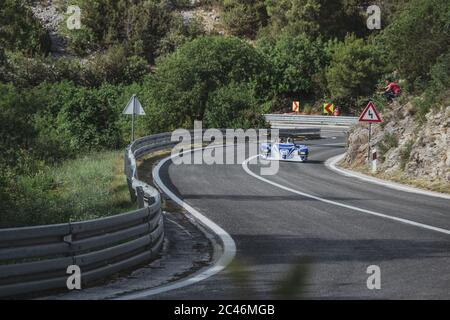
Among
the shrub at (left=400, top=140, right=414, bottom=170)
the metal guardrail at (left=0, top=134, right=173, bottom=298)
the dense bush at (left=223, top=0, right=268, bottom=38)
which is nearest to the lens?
the metal guardrail at (left=0, top=134, right=173, bottom=298)

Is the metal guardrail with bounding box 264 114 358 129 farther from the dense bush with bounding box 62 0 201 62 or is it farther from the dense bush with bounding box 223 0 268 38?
the dense bush with bounding box 223 0 268 38

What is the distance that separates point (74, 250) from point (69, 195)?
30.3 feet

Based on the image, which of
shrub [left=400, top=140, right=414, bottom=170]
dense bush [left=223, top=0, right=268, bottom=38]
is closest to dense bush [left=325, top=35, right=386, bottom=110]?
dense bush [left=223, top=0, right=268, bottom=38]

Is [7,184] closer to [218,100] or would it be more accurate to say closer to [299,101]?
[218,100]

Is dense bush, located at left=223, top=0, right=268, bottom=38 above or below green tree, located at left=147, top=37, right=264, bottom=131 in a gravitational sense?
above

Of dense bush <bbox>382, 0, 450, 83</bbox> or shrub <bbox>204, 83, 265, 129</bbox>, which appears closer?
dense bush <bbox>382, 0, 450, 83</bbox>

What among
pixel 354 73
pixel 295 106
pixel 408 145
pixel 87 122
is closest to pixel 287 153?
pixel 408 145

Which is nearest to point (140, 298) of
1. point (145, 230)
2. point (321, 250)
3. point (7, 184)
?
point (145, 230)

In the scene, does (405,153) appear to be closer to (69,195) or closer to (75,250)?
(69,195)

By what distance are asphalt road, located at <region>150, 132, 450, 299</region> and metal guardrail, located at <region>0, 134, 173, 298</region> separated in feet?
3.92

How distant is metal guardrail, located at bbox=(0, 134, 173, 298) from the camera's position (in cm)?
695

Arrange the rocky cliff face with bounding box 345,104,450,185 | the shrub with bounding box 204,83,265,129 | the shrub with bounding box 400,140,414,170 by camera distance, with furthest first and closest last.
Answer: the shrub with bounding box 204,83,265,129 < the shrub with bounding box 400,140,414,170 < the rocky cliff face with bounding box 345,104,450,185

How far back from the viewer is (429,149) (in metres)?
20.6

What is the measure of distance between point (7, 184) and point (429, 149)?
1191 cm
